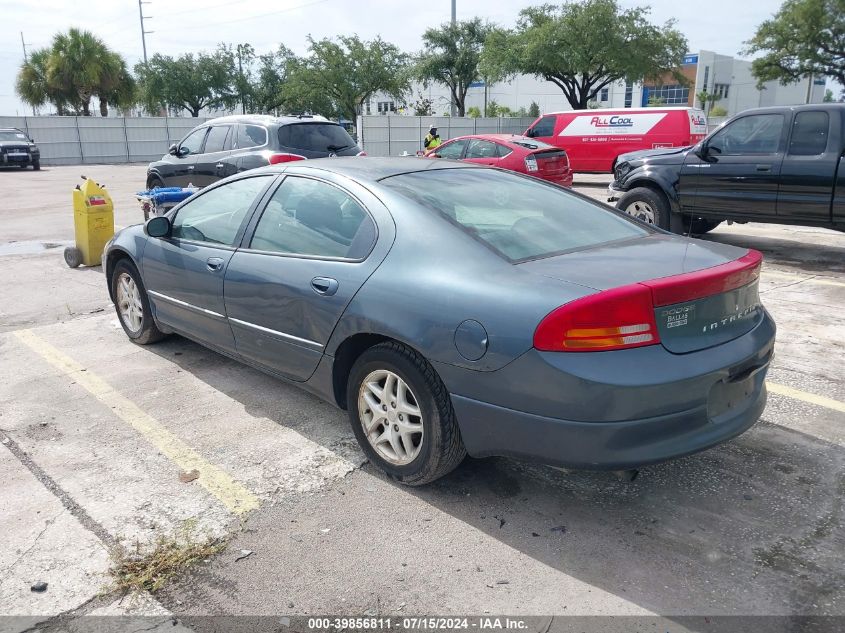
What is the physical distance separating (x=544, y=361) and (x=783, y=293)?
5268 millimetres

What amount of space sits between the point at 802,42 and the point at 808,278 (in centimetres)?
3741

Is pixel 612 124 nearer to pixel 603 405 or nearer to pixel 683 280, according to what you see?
pixel 683 280

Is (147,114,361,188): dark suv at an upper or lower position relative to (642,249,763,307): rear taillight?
upper

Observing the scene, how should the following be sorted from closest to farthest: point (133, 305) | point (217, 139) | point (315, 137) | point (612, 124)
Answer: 1. point (133, 305)
2. point (315, 137)
3. point (217, 139)
4. point (612, 124)

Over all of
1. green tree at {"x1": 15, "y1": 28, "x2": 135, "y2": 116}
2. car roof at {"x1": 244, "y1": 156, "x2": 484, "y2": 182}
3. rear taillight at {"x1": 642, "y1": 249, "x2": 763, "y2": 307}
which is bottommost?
rear taillight at {"x1": 642, "y1": 249, "x2": 763, "y2": 307}

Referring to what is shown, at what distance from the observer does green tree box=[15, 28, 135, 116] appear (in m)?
41.1

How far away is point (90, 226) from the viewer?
27.7 ft

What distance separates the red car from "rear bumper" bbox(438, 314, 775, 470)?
11.5m

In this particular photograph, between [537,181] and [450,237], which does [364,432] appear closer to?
[450,237]

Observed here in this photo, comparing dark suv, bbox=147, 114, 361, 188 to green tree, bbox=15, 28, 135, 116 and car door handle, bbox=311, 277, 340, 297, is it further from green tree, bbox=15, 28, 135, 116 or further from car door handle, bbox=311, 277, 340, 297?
green tree, bbox=15, 28, 135, 116

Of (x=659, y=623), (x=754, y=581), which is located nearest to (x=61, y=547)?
(x=659, y=623)

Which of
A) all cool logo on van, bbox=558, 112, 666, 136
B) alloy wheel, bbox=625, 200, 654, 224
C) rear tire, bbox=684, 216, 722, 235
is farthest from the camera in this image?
all cool logo on van, bbox=558, 112, 666, 136

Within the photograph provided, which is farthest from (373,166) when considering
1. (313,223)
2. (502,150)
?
(502,150)

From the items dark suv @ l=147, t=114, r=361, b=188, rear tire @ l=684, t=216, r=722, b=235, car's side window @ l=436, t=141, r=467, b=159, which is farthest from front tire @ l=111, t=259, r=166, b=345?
car's side window @ l=436, t=141, r=467, b=159
